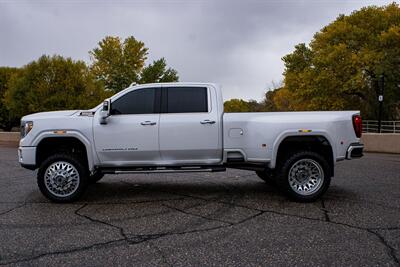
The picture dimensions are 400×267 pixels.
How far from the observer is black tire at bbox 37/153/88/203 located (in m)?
6.87

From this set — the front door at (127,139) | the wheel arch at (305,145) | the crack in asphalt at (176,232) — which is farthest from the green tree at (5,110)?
the wheel arch at (305,145)

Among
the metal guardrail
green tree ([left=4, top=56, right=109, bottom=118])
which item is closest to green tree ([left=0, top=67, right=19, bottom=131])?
green tree ([left=4, top=56, right=109, bottom=118])

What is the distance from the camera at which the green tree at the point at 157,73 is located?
160 feet

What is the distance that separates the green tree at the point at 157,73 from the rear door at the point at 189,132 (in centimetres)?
4192

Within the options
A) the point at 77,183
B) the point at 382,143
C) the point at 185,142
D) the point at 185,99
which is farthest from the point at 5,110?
the point at 185,142

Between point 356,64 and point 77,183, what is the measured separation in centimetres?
3360

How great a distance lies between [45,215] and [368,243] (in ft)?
14.9

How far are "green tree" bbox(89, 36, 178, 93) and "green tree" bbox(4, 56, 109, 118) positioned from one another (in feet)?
75.0

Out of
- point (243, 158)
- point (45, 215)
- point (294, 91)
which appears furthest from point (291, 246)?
point (294, 91)

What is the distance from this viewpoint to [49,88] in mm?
23484

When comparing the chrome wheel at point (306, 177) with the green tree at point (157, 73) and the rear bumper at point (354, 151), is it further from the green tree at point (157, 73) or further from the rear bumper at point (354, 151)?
the green tree at point (157, 73)

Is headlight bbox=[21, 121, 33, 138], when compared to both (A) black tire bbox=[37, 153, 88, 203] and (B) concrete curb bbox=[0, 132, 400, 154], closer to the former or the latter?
(A) black tire bbox=[37, 153, 88, 203]

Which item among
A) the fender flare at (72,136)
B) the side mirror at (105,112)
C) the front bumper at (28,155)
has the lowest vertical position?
the front bumper at (28,155)

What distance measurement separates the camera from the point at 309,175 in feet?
23.0
